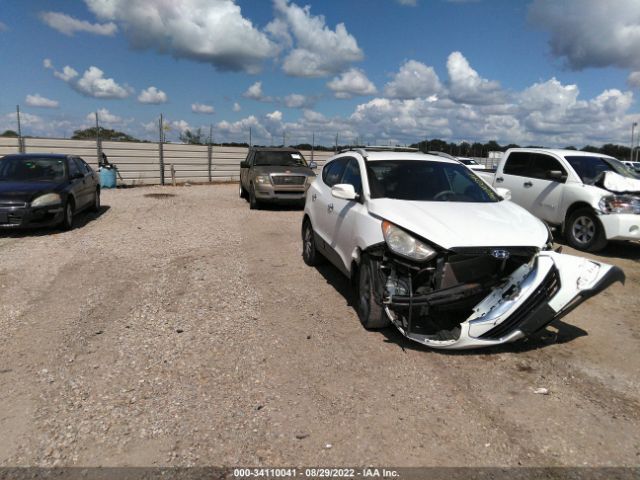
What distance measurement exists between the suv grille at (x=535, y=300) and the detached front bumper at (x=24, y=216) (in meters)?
8.69

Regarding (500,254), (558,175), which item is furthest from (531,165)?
(500,254)

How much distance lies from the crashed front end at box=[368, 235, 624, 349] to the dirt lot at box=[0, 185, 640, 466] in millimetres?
269

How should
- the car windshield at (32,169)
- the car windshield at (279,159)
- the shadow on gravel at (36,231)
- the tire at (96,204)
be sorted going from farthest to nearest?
the car windshield at (279,159), the tire at (96,204), the car windshield at (32,169), the shadow on gravel at (36,231)

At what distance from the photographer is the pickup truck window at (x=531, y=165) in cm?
994

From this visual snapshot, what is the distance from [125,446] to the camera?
9.77 feet

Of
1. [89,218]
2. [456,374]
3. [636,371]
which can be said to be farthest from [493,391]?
[89,218]

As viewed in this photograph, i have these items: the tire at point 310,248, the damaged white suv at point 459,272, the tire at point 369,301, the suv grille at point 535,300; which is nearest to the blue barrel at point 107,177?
the tire at point 310,248

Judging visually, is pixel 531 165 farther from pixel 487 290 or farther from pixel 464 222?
pixel 487 290

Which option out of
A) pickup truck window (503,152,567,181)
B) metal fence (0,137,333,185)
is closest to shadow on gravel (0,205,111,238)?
pickup truck window (503,152,567,181)

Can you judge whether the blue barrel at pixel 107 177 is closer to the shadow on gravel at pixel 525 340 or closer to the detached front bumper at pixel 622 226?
the detached front bumper at pixel 622 226

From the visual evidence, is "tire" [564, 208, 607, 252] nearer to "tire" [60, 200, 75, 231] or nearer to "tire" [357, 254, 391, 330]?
"tire" [357, 254, 391, 330]

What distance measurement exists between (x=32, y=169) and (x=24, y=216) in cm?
194

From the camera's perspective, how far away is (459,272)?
4.16m

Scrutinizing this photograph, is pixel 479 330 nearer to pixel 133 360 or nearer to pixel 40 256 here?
pixel 133 360
